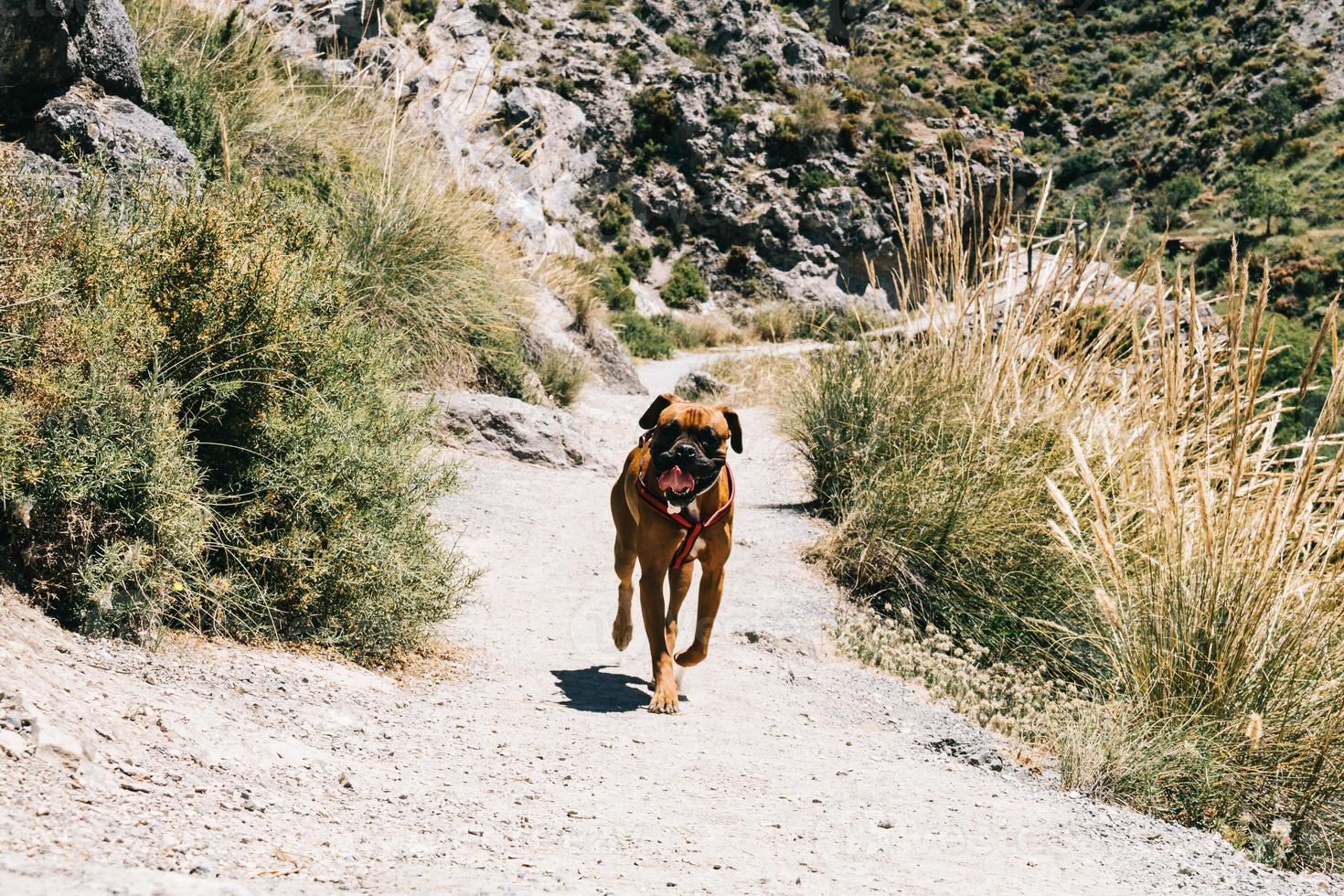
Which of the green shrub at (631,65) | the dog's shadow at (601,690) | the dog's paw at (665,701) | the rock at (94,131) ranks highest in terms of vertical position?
the green shrub at (631,65)

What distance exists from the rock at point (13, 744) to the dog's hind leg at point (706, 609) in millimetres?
2664

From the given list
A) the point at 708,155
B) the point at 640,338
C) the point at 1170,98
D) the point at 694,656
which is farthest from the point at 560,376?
the point at 1170,98

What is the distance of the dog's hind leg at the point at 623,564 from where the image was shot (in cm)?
479

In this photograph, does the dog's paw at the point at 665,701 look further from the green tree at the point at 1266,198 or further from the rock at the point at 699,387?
the green tree at the point at 1266,198

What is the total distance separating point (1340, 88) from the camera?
1951 inches

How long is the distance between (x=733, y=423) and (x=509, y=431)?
215 inches

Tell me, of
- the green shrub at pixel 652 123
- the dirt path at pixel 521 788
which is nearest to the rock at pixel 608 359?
the dirt path at pixel 521 788

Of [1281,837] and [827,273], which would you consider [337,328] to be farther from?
[827,273]

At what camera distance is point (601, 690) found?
15.7 feet

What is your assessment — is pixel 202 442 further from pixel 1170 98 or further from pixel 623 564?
pixel 1170 98

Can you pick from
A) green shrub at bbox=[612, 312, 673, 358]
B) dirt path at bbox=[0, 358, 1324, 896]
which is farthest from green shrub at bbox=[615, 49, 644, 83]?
dirt path at bbox=[0, 358, 1324, 896]

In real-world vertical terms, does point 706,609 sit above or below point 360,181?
below

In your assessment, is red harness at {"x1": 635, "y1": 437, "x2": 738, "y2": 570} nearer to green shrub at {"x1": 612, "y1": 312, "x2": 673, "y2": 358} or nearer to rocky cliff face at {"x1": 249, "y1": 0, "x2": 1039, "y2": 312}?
green shrub at {"x1": 612, "y1": 312, "x2": 673, "y2": 358}

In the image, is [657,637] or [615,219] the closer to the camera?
[657,637]
